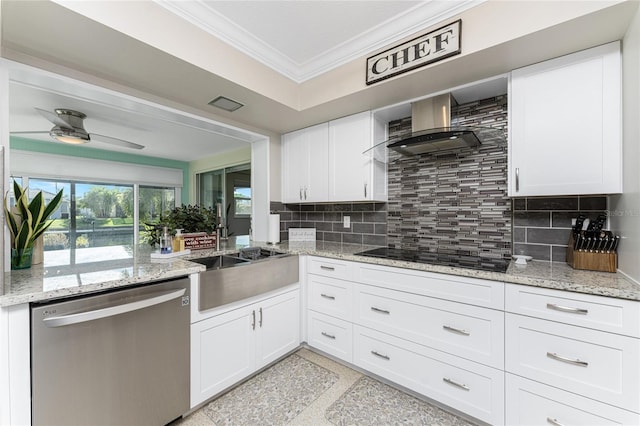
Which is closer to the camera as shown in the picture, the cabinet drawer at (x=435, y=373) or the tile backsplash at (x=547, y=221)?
the cabinet drawer at (x=435, y=373)

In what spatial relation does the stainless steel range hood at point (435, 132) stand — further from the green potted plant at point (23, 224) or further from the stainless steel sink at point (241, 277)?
the green potted plant at point (23, 224)

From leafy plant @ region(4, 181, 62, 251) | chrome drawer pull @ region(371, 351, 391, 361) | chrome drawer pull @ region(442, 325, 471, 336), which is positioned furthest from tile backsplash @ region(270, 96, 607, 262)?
leafy plant @ region(4, 181, 62, 251)

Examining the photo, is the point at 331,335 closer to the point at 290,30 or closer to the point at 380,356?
the point at 380,356

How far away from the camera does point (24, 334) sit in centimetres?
106

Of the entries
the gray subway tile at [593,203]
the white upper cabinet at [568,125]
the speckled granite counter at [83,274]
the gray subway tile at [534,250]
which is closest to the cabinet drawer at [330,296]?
the speckled granite counter at [83,274]

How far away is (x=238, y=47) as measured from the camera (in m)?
1.83

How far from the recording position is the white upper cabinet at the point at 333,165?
7.88 ft

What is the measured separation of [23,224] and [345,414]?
2.14 metres

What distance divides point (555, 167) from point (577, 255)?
53cm

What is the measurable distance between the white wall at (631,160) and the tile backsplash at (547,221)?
0.23 meters

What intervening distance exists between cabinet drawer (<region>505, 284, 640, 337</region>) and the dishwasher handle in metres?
1.85

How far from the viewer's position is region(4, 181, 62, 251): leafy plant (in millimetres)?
1423

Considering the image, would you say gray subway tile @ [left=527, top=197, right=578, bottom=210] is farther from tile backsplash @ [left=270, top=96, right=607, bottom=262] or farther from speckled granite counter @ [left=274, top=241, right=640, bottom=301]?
speckled granite counter @ [left=274, top=241, right=640, bottom=301]

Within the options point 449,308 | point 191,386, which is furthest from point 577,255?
point 191,386
